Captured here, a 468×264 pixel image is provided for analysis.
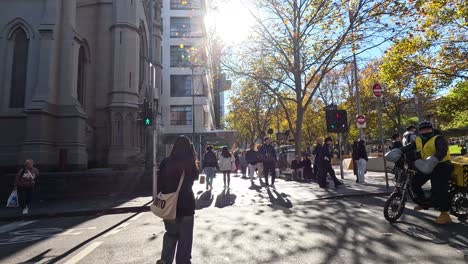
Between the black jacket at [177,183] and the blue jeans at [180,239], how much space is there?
0.36 feet

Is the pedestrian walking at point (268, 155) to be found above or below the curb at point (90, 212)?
above

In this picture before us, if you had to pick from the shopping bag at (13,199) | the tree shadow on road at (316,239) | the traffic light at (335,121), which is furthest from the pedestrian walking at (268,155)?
the shopping bag at (13,199)

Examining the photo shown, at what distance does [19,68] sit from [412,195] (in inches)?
737

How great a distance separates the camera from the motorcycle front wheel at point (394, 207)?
6178 mm

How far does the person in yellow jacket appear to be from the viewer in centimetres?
584

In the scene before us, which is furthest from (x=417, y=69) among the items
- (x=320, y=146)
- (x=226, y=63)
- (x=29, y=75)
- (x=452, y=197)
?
(x=29, y=75)

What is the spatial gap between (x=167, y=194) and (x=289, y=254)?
1983 millimetres

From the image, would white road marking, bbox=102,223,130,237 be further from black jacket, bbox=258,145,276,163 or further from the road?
black jacket, bbox=258,145,276,163

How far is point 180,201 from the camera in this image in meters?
3.79

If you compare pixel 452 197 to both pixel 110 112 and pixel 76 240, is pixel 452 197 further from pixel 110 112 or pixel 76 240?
pixel 110 112

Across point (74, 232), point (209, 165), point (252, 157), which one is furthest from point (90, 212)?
point (252, 157)

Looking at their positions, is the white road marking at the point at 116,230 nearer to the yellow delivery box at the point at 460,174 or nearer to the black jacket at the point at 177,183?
the black jacket at the point at 177,183

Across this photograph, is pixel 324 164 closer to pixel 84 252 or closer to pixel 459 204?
pixel 459 204

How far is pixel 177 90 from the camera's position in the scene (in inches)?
1729
